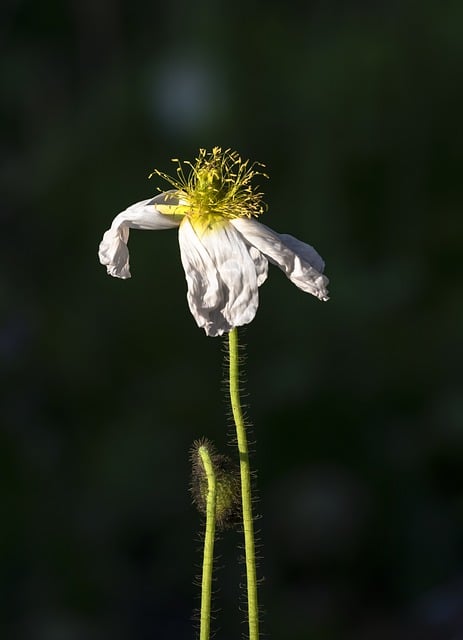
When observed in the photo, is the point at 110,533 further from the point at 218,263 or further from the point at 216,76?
the point at 218,263

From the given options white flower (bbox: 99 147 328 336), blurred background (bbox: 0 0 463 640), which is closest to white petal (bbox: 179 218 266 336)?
white flower (bbox: 99 147 328 336)

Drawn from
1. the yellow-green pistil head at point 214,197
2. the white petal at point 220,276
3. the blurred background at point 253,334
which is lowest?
the blurred background at point 253,334

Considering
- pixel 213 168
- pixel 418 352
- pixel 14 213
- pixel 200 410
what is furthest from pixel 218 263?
pixel 14 213

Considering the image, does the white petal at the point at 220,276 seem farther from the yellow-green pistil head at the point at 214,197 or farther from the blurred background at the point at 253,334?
the blurred background at the point at 253,334

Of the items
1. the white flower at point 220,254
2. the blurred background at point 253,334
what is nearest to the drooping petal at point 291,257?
the white flower at point 220,254

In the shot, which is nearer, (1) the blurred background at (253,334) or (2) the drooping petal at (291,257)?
(2) the drooping petal at (291,257)
